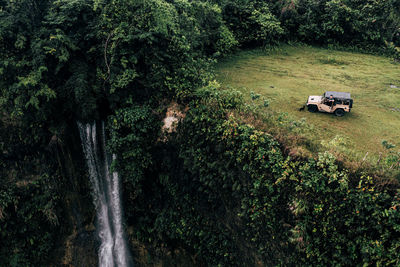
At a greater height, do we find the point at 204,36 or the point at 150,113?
the point at 204,36

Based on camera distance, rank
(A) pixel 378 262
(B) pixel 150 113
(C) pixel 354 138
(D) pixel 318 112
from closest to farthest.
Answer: (A) pixel 378 262 → (C) pixel 354 138 → (B) pixel 150 113 → (D) pixel 318 112

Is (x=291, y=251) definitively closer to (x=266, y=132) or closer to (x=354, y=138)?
(x=266, y=132)

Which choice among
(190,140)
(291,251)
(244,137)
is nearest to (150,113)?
(190,140)

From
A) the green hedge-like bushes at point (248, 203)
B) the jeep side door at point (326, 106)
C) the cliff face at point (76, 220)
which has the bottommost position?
the cliff face at point (76, 220)

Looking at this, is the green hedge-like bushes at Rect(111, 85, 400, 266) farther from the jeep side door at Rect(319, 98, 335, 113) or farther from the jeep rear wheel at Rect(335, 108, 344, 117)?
the jeep rear wheel at Rect(335, 108, 344, 117)

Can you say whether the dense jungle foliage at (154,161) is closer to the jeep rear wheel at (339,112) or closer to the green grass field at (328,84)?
the green grass field at (328,84)

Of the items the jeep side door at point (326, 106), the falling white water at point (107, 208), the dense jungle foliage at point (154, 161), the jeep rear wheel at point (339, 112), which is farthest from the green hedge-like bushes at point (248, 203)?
the jeep rear wheel at point (339, 112)
